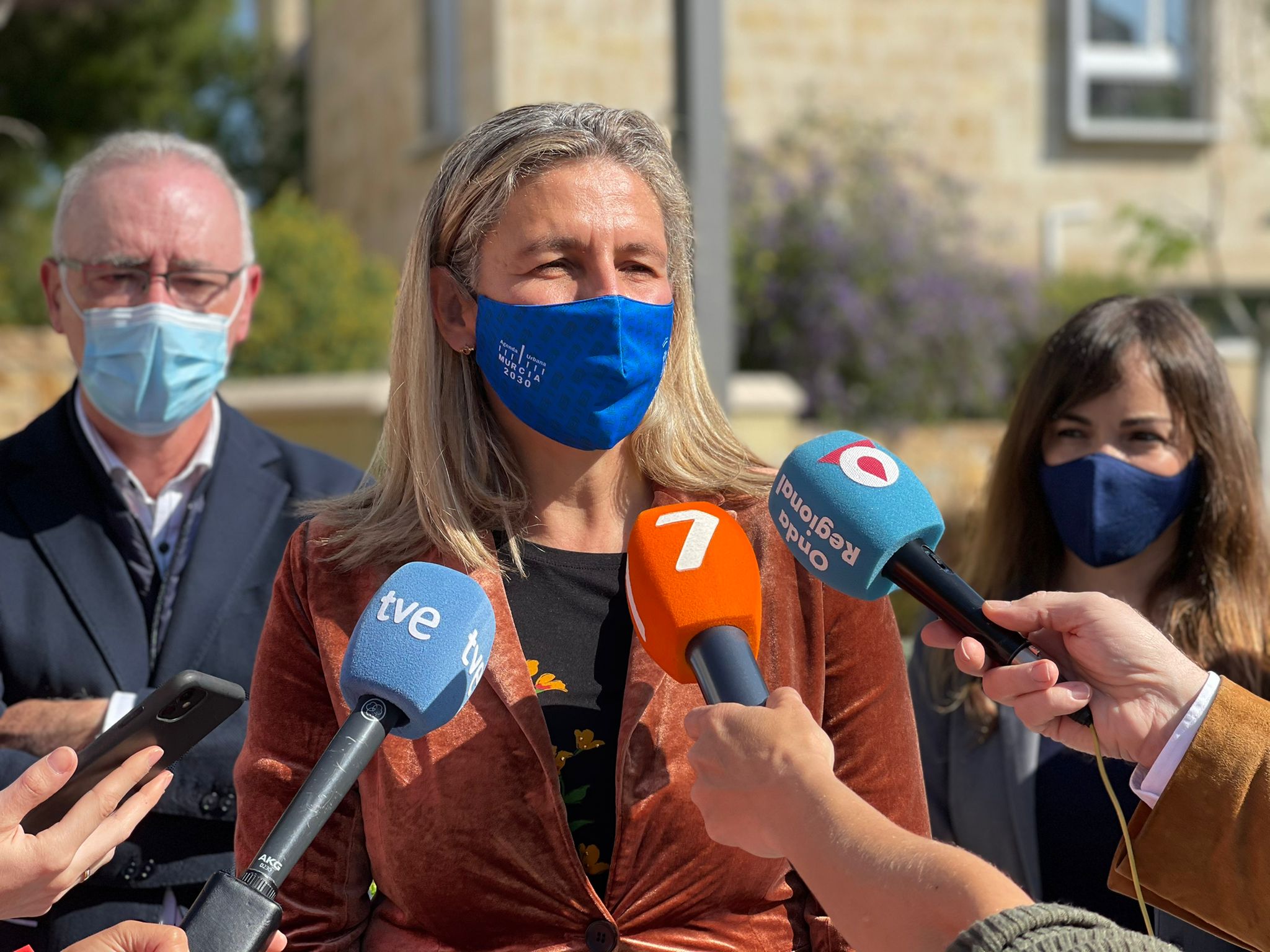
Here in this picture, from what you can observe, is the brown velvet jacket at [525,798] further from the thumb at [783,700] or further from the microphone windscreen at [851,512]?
the thumb at [783,700]

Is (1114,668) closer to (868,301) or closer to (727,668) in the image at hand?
(727,668)

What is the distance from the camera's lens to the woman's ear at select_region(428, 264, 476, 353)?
240cm

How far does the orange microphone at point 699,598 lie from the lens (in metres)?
1.65

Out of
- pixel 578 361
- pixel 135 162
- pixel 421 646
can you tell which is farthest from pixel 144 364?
pixel 421 646

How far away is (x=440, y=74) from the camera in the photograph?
42.4 feet

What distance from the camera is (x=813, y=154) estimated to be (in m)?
12.1

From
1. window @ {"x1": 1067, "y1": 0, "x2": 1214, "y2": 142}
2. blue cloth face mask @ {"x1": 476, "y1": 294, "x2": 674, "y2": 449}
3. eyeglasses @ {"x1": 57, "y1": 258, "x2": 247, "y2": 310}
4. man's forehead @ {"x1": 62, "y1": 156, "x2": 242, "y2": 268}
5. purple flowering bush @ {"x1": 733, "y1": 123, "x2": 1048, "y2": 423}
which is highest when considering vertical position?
window @ {"x1": 1067, "y1": 0, "x2": 1214, "y2": 142}

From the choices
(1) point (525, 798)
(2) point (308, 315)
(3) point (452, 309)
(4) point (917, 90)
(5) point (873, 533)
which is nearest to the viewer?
(5) point (873, 533)

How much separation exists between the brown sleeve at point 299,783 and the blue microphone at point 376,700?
0.33 m

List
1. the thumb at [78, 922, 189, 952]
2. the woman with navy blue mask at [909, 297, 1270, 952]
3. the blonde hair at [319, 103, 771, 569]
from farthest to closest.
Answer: the woman with navy blue mask at [909, 297, 1270, 952], the blonde hair at [319, 103, 771, 569], the thumb at [78, 922, 189, 952]

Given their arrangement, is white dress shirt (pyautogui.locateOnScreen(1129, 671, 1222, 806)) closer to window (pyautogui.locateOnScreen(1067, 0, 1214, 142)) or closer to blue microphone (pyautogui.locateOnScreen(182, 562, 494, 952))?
blue microphone (pyautogui.locateOnScreen(182, 562, 494, 952))

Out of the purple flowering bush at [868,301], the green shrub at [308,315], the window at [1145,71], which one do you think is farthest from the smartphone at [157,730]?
the window at [1145,71]

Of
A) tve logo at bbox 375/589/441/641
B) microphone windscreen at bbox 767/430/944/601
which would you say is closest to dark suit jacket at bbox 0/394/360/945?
tve logo at bbox 375/589/441/641

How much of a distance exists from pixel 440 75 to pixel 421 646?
39.5 feet
